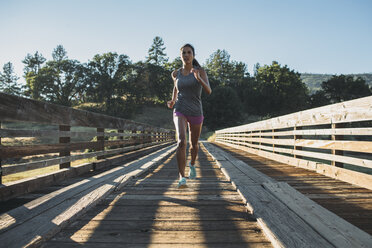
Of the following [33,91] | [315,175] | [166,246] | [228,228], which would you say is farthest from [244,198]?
[33,91]

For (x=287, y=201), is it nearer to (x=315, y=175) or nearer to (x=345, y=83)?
(x=315, y=175)

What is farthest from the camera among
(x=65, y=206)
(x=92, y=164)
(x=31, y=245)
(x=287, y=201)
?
(x=92, y=164)

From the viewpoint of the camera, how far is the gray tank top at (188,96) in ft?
10.9

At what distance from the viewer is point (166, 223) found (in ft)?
6.10

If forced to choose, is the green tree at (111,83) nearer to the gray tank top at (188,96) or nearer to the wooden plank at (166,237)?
the gray tank top at (188,96)

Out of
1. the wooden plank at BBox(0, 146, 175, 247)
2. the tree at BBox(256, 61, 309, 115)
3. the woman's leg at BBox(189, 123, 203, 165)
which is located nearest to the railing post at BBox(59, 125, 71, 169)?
the wooden plank at BBox(0, 146, 175, 247)

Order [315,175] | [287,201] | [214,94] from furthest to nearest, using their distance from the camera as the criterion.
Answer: [214,94], [315,175], [287,201]

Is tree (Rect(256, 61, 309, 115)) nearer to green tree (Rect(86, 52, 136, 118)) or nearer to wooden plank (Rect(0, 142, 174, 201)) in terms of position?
green tree (Rect(86, 52, 136, 118))

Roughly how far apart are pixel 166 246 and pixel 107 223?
62 centimetres

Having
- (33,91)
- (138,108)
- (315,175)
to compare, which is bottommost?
(315,175)

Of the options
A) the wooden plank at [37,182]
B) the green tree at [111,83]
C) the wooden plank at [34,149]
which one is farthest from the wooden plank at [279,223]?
the green tree at [111,83]

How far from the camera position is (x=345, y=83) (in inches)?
1652

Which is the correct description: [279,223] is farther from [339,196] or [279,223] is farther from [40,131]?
[40,131]

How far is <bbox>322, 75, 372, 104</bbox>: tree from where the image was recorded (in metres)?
40.7
